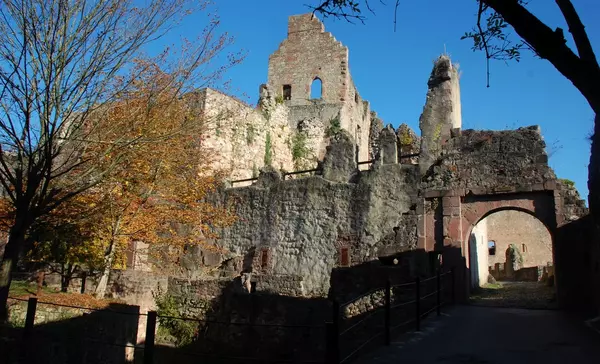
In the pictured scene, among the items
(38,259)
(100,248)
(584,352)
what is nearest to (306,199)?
(100,248)

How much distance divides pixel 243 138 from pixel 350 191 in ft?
27.9

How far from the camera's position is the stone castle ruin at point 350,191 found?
13109 millimetres

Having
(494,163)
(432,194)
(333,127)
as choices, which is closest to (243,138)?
(333,127)

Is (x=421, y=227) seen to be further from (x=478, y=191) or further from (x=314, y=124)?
(x=314, y=124)

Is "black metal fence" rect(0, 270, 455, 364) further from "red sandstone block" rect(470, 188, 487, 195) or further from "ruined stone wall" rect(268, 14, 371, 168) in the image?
"ruined stone wall" rect(268, 14, 371, 168)

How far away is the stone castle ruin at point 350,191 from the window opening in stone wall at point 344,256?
0.04m

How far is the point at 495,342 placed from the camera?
7742 millimetres

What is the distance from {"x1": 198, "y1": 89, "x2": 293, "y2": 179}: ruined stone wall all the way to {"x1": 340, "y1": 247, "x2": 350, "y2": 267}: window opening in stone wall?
7.22 meters

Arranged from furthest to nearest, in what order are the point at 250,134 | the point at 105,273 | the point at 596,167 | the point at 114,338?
the point at 250,134
the point at 105,273
the point at 114,338
the point at 596,167

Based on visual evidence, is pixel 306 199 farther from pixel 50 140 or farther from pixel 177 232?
pixel 50 140

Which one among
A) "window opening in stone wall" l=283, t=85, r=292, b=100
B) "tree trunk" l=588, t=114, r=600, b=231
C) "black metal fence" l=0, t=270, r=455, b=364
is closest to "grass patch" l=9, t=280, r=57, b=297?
"black metal fence" l=0, t=270, r=455, b=364

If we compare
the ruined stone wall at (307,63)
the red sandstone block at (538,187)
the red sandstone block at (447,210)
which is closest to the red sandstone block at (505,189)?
the red sandstone block at (538,187)

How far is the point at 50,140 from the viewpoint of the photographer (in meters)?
7.25

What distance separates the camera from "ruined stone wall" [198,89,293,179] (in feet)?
74.3
